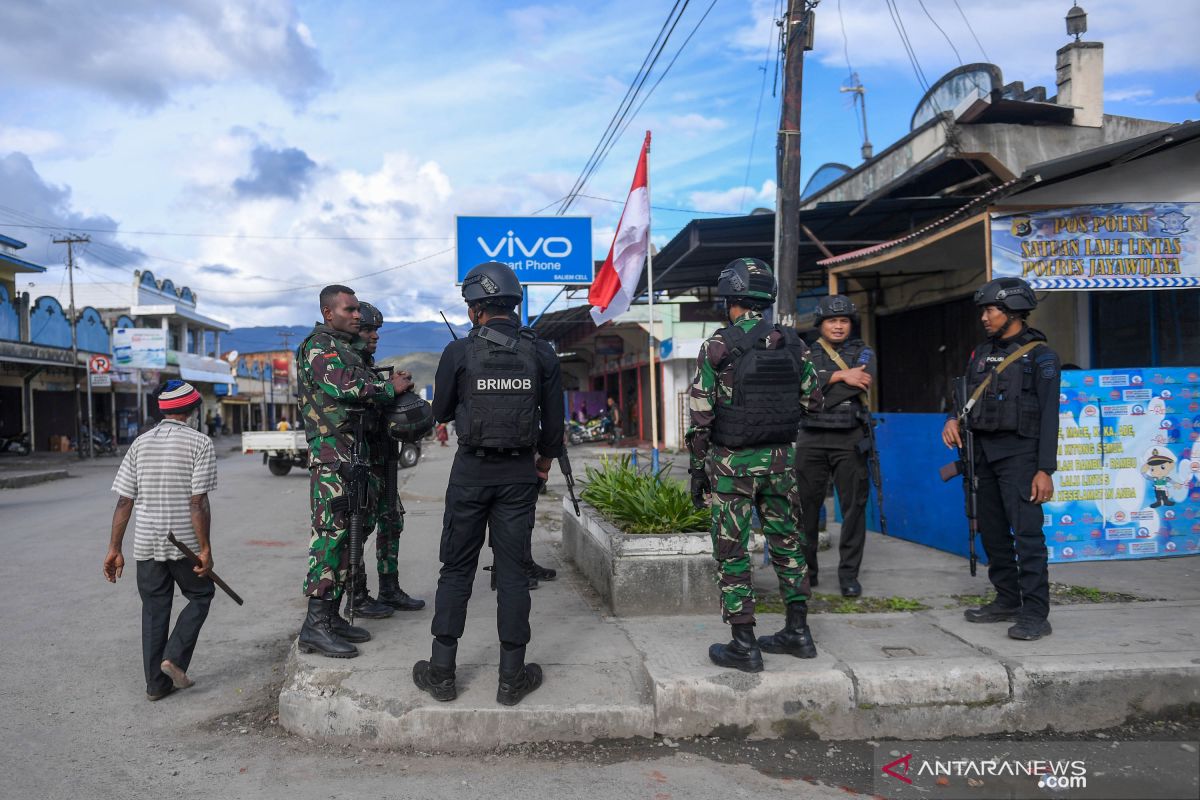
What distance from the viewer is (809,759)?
3.44 metres

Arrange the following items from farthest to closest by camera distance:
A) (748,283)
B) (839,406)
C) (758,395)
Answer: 1. (839,406)
2. (748,283)
3. (758,395)

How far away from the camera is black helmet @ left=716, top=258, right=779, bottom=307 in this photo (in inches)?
158

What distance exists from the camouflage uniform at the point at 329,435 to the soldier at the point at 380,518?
27 cm

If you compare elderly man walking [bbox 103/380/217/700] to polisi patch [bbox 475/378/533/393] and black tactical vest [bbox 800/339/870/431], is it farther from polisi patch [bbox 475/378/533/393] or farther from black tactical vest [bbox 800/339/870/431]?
black tactical vest [bbox 800/339/870/431]

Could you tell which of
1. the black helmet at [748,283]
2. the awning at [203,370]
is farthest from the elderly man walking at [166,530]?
the awning at [203,370]

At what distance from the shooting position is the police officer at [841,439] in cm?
518

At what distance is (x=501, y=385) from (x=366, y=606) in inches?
84.6

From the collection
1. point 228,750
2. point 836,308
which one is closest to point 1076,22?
point 836,308

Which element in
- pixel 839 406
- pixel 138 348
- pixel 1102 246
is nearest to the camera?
pixel 839 406

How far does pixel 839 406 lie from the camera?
5188 mm

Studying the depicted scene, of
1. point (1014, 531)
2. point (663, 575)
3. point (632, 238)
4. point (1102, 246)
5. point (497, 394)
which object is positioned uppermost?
point (632, 238)

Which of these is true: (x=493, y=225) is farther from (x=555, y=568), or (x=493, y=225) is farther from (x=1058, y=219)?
(x=1058, y=219)

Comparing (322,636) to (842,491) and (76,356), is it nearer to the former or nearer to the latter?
(842,491)

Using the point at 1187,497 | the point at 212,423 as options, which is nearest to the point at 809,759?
the point at 1187,497
